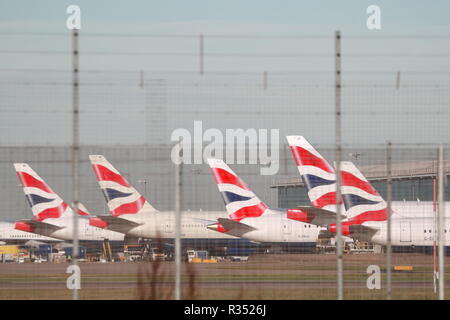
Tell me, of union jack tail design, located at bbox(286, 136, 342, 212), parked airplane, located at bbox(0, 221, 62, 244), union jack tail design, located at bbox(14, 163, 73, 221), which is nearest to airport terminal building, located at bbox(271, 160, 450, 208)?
union jack tail design, located at bbox(286, 136, 342, 212)

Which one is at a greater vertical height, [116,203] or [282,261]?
[116,203]

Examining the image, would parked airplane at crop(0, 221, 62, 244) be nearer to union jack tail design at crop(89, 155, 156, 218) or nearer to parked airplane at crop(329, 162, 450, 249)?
union jack tail design at crop(89, 155, 156, 218)

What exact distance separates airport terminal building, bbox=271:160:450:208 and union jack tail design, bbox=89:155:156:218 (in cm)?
243

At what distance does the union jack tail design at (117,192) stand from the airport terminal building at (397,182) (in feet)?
7.96

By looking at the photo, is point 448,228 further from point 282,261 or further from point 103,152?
point 103,152

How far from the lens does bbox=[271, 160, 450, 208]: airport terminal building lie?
563 inches

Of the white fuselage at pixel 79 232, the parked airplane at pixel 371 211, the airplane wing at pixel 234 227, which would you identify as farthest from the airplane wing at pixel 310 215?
the airplane wing at pixel 234 227

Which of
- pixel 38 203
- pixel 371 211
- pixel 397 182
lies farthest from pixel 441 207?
pixel 38 203

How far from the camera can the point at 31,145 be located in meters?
12.4

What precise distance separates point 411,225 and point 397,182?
8.68 m

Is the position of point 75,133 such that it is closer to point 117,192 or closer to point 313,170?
point 117,192

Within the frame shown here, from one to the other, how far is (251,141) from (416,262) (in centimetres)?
703

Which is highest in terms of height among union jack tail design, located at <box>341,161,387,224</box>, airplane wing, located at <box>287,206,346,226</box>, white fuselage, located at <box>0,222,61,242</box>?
union jack tail design, located at <box>341,161,387,224</box>
